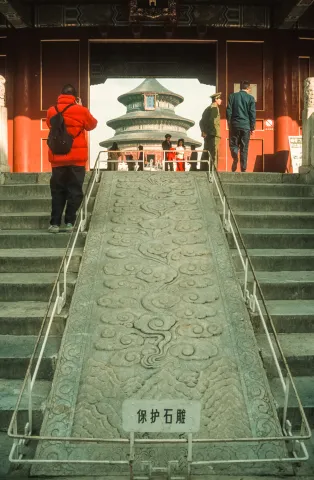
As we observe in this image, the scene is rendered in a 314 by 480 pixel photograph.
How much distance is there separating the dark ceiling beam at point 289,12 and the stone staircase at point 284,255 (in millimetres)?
3561

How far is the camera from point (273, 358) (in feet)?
13.4

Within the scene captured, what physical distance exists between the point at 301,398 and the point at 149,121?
1114 inches

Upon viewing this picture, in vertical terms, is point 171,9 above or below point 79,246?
above

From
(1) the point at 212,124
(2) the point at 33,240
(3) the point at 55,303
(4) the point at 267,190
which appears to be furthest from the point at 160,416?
(1) the point at 212,124

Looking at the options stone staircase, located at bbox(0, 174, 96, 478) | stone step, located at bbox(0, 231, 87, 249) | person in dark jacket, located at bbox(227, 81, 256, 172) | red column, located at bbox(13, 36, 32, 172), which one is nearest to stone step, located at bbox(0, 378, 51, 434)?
stone staircase, located at bbox(0, 174, 96, 478)

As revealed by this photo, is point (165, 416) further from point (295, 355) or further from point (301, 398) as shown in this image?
point (295, 355)

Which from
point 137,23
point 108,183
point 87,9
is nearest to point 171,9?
point 137,23

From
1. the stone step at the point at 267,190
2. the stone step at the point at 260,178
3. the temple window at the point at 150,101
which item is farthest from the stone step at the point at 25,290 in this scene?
the temple window at the point at 150,101

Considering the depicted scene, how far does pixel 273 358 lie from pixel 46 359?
1.63 meters

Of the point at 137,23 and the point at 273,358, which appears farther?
the point at 137,23

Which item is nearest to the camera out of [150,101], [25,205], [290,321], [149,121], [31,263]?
[290,321]

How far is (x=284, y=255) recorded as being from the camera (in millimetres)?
5699

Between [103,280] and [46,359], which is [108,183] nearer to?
[103,280]

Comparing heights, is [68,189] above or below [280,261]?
above
